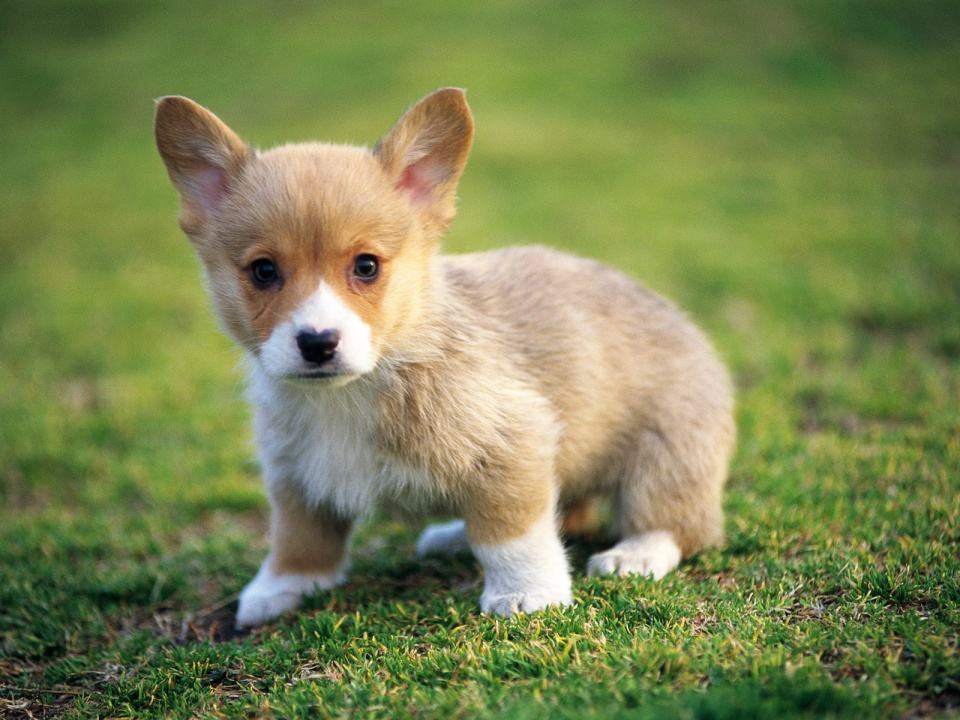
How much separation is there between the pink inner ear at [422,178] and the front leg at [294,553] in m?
1.40

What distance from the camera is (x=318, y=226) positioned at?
3191mm

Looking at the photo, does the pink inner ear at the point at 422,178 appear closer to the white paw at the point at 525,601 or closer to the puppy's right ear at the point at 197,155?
the puppy's right ear at the point at 197,155

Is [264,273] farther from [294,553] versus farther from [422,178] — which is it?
[294,553]

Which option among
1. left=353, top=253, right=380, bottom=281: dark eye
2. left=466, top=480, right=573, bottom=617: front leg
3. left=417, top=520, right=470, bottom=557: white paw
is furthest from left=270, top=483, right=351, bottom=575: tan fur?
left=353, top=253, right=380, bottom=281: dark eye

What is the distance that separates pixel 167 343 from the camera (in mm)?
7730

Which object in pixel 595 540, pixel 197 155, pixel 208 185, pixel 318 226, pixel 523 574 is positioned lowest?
pixel 595 540

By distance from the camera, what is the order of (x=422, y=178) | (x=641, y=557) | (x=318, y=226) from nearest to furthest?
(x=318, y=226) → (x=422, y=178) → (x=641, y=557)

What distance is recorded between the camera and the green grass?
10.2 ft

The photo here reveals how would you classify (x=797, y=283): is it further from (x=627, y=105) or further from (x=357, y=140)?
(x=627, y=105)

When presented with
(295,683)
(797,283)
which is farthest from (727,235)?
(295,683)

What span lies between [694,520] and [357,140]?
11.1 metres

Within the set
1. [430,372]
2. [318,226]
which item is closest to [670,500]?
[430,372]

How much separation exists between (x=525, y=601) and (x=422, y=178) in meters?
1.77

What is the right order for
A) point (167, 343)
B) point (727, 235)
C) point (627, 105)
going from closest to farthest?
point (167, 343)
point (727, 235)
point (627, 105)
